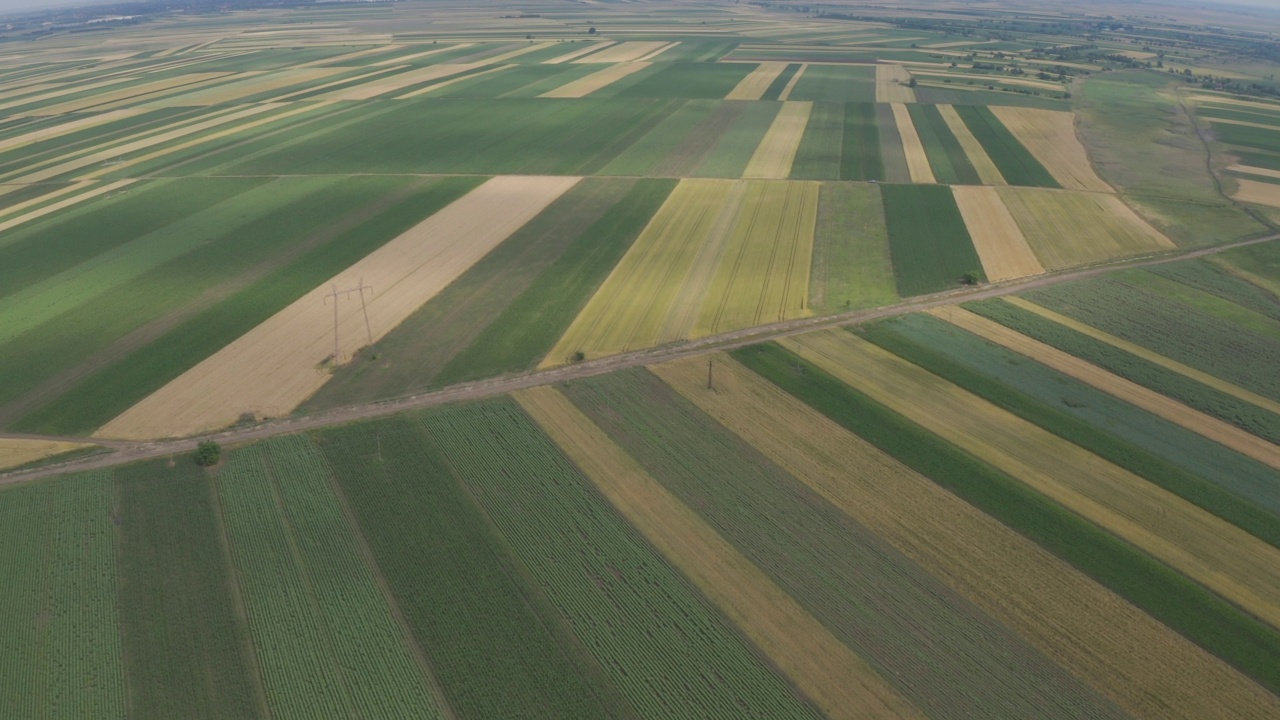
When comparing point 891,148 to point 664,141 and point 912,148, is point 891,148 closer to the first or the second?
point 912,148

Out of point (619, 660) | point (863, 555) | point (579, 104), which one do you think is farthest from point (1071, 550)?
point (579, 104)

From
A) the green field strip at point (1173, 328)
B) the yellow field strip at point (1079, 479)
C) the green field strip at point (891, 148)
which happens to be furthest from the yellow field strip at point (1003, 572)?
the green field strip at point (891, 148)

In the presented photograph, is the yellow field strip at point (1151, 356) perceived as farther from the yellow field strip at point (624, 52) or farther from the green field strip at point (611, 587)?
the yellow field strip at point (624, 52)

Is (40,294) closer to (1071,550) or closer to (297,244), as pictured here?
(297,244)

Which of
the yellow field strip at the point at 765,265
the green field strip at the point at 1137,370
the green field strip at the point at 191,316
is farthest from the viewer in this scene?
the yellow field strip at the point at 765,265

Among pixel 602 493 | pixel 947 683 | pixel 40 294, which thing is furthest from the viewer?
pixel 40 294

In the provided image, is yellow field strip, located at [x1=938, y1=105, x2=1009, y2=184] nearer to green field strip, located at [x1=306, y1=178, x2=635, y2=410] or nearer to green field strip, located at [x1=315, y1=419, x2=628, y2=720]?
green field strip, located at [x1=306, y1=178, x2=635, y2=410]
